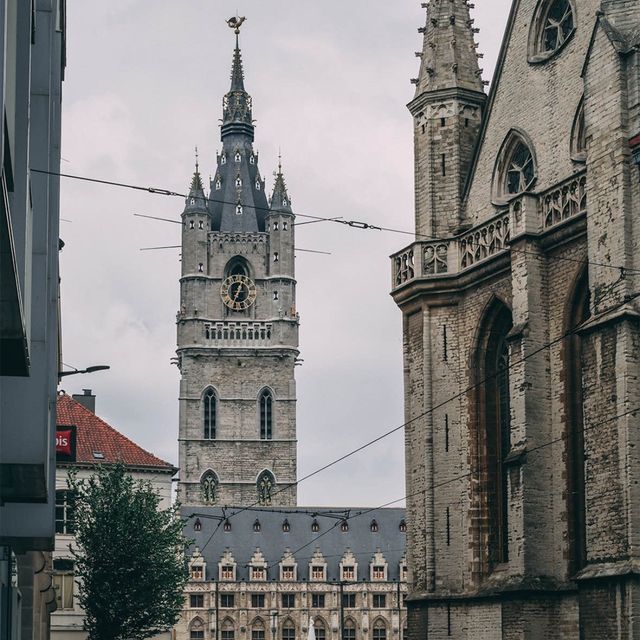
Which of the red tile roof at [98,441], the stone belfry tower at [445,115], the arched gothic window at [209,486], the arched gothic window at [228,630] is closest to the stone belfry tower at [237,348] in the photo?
the arched gothic window at [209,486]

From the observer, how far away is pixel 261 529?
109 m

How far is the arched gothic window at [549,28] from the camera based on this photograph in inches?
1313

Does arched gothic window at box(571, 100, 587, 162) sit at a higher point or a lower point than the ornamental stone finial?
lower

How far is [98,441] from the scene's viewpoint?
5956 centimetres

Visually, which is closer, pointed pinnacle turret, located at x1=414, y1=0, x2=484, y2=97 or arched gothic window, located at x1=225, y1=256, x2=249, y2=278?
pointed pinnacle turret, located at x1=414, y1=0, x2=484, y2=97

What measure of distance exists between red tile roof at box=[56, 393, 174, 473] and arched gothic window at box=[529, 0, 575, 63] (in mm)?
29450

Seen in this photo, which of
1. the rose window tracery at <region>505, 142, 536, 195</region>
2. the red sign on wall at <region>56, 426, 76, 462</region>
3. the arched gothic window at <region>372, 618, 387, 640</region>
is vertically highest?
the rose window tracery at <region>505, 142, 536, 195</region>

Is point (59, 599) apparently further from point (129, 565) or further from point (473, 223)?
point (473, 223)

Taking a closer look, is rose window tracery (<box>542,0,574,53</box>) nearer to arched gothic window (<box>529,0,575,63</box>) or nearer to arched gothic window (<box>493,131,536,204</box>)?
arched gothic window (<box>529,0,575,63</box>)

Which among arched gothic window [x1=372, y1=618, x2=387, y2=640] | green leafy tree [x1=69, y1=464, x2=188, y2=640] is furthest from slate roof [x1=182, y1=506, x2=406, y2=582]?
green leafy tree [x1=69, y1=464, x2=188, y2=640]

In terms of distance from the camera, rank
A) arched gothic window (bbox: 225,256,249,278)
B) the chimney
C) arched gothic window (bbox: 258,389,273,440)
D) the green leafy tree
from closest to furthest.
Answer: the green leafy tree → the chimney → arched gothic window (bbox: 258,389,273,440) → arched gothic window (bbox: 225,256,249,278)

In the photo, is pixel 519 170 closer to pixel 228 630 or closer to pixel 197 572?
pixel 197 572

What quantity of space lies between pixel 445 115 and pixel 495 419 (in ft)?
25.1

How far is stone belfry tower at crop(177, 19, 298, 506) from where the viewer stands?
391 feet
